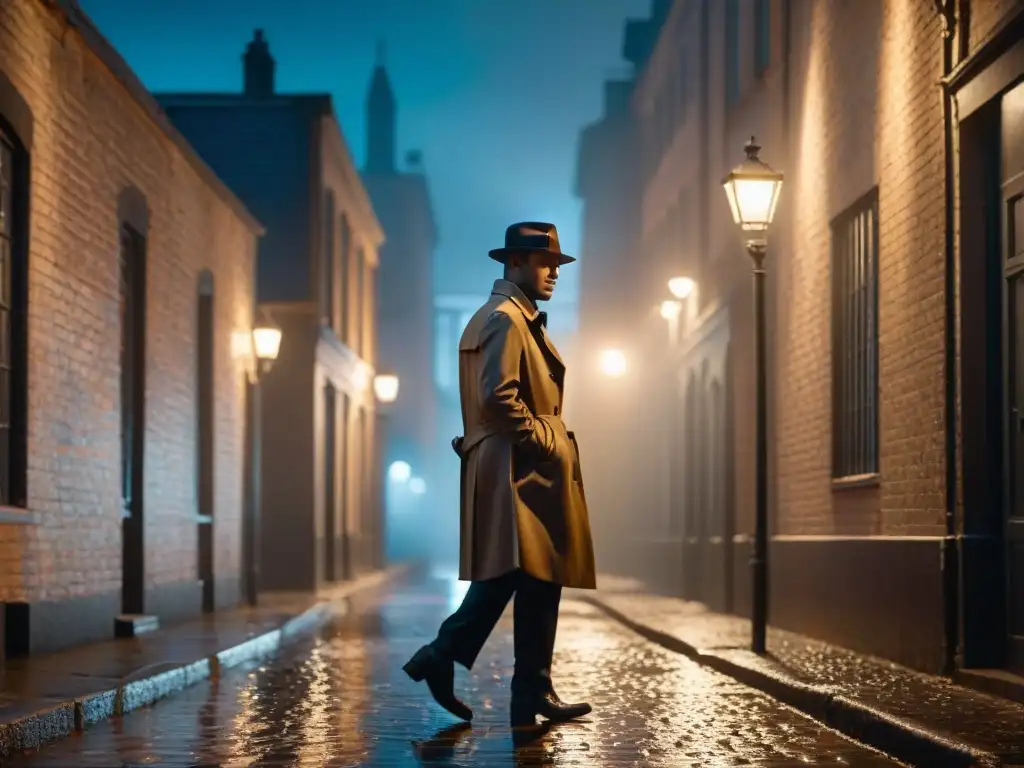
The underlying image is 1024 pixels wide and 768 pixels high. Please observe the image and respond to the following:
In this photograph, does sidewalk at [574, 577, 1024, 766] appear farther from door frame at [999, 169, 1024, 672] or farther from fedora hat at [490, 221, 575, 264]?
fedora hat at [490, 221, 575, 264]

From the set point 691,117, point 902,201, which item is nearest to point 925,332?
point 902,201

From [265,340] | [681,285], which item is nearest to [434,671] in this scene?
[265,340]

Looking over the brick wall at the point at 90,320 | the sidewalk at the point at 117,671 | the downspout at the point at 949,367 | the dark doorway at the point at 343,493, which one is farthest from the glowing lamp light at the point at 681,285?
the dark doorway at the point at 343,493

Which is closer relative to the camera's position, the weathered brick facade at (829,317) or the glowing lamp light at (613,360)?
Result: the weathered brick facade at (829,317)

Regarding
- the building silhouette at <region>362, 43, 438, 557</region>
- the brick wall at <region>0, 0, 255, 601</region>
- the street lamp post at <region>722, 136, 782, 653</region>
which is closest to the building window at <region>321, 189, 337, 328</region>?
the brick wall at <region>0, 0, 255, 601</region>

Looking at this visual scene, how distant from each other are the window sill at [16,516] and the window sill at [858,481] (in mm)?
5415

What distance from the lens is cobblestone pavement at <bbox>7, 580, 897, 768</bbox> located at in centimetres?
684

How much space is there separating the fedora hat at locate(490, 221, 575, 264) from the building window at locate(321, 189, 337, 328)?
68.1 ft

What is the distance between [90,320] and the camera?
13.2 m

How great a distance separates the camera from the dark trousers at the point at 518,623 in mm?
7543

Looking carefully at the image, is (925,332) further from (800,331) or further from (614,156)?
(614,156)

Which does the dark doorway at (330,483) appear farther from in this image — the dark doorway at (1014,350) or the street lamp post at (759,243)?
the dark doorway at (1014,350)

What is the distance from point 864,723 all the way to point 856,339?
19.1 ft

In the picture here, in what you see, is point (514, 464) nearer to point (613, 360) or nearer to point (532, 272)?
point (532, 272)
